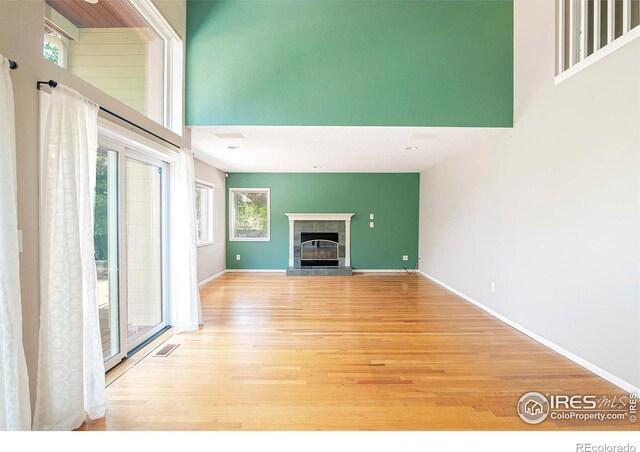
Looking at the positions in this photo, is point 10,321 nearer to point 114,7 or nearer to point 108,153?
point 108,153

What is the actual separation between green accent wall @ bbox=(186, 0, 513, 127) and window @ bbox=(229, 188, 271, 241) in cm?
360

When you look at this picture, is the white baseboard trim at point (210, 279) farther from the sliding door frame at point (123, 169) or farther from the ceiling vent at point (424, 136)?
the ceiling vent at point (424, 136)

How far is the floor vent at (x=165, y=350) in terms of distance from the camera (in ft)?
8.92

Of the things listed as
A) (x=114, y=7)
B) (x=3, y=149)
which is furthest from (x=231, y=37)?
(x=3, y=149)

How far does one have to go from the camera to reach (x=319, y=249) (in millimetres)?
7074

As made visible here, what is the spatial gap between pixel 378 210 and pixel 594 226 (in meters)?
4.67

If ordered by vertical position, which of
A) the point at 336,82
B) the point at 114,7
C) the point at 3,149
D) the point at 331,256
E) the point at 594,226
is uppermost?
the point at 114,7

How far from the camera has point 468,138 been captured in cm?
397

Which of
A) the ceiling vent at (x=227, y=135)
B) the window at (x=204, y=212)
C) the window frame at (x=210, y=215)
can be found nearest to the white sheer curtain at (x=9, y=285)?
the ceiling vent at (x=227, y=135)

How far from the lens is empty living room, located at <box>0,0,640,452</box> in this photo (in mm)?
1660

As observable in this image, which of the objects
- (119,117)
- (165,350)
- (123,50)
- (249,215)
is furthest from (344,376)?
(249,215)

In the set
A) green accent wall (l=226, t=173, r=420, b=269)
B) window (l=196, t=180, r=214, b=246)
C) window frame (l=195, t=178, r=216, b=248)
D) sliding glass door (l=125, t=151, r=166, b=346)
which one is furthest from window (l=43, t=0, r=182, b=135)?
green accent wall (l=226, t=173, r=420, b=269)

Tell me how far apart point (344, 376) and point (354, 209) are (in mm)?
4925

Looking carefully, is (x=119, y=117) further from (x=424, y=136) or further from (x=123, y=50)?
(x=424, y=136)
